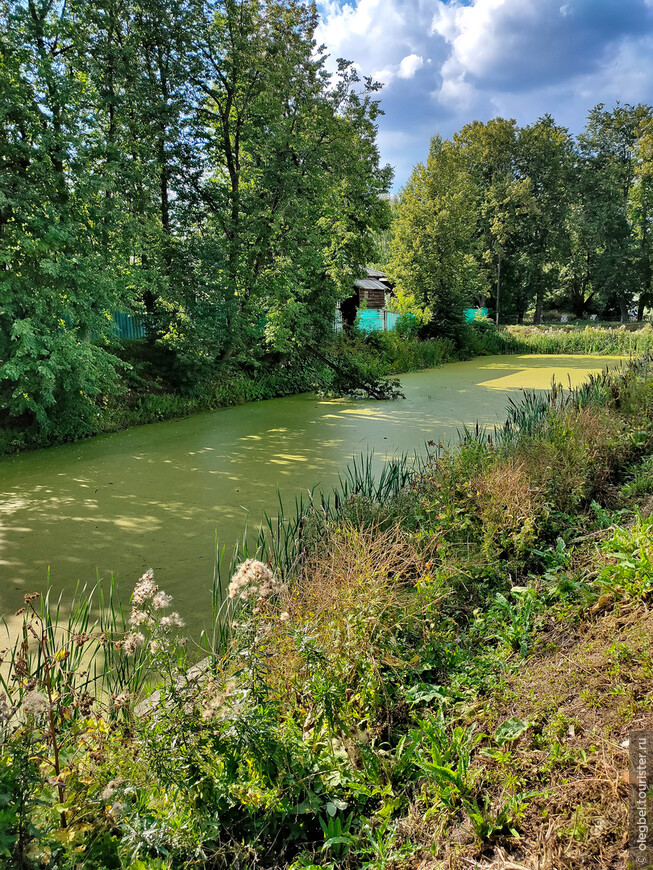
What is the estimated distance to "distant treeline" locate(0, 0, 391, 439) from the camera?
5.35 m

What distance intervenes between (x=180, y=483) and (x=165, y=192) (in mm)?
5904

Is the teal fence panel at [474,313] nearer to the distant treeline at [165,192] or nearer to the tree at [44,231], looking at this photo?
the distant treeline at [165,192]

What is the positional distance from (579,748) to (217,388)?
26.0ft

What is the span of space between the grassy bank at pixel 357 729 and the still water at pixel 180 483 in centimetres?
81

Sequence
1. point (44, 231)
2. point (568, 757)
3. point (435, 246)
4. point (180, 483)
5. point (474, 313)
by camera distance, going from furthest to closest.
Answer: point (474, 313), point (435, 246), point (44, 231), point (180, 483), point (568, 757)

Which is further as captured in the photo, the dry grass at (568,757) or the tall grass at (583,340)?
the tall grass at (583,340)

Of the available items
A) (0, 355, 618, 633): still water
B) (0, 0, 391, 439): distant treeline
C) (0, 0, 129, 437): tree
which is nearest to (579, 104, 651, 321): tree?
Result: (0, 0, 391, 439): distant treeline

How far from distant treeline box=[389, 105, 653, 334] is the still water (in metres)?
17.5

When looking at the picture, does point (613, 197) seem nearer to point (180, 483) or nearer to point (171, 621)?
point (180, 483)

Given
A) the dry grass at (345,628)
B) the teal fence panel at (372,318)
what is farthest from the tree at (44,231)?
the teal fence panel at (372,318)

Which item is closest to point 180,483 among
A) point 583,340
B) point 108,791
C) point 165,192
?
point 108,791

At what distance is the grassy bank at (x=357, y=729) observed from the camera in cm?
115

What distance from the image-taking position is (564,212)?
1009 inches

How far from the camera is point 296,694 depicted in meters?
1.60
